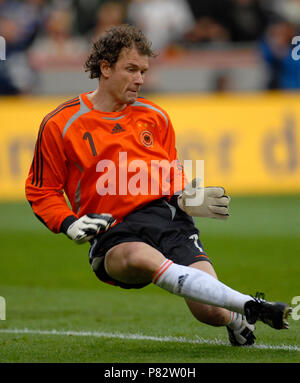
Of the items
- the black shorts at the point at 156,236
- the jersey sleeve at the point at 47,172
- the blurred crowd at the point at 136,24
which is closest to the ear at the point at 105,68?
the jersey sleeve at the point at 47,172

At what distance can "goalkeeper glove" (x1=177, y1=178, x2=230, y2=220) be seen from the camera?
5.71m

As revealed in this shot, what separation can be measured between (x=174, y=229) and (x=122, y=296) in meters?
2.97

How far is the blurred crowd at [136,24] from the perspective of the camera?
1788 cm

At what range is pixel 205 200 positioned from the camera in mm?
5738

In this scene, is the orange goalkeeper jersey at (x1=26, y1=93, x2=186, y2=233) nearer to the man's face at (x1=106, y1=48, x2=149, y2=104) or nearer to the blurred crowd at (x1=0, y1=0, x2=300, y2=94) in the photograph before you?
the man's face at (x1=106, y1=48, x2=149, y2=104)

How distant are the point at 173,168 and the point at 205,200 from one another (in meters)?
0.53

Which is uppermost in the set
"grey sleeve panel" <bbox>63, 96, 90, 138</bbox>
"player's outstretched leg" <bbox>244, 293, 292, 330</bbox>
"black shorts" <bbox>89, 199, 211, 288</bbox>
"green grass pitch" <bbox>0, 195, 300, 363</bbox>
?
"grey sleeve panel" <bbox>63, 96, 90, 138</bbox>

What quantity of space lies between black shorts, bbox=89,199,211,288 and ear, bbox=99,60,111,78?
98 centimetres

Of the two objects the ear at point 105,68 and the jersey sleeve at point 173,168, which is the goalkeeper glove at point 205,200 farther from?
the ear at point 105,68

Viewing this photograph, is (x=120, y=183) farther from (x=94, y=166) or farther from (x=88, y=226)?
(x=88, y=226)

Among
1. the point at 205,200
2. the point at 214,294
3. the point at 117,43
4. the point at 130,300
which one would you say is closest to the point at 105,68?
the point at 117,43

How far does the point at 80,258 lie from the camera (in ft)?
36.4

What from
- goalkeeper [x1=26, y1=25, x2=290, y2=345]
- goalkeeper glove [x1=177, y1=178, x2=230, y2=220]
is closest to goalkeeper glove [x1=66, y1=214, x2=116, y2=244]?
goalkeeper [x1=26, y1=25, x2=290, y2=345]
